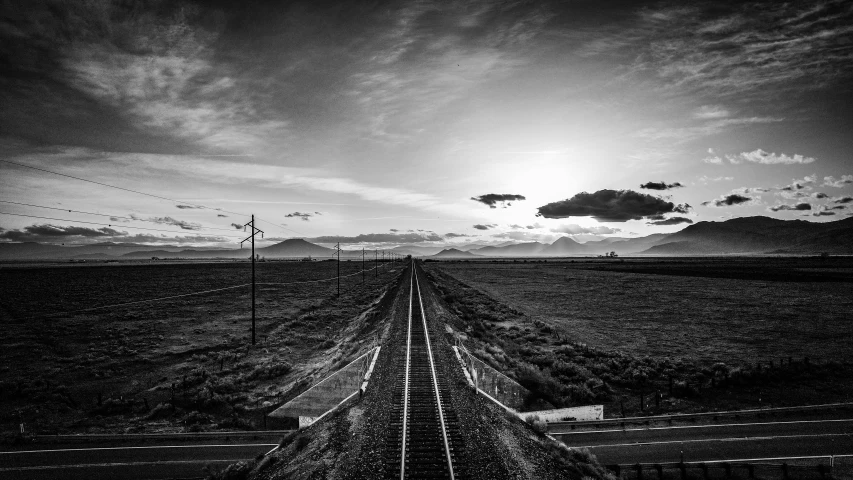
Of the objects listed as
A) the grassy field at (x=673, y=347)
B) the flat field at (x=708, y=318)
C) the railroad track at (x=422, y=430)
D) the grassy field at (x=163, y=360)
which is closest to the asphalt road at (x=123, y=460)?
the grassy field at (x=163, y=360)

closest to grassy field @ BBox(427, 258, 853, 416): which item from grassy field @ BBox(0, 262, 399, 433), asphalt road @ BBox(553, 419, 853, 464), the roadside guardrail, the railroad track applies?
the roadside guardrail

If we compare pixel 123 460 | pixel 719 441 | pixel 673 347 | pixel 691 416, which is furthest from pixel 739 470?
pixel 123 460

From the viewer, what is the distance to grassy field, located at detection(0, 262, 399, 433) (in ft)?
66.4

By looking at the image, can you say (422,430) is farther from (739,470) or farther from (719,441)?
(719,441)

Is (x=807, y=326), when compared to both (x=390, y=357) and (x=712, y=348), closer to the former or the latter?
(x=712, y=348)

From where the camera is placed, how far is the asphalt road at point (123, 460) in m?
14.6

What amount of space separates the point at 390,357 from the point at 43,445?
17.1m

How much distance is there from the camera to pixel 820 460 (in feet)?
49.8

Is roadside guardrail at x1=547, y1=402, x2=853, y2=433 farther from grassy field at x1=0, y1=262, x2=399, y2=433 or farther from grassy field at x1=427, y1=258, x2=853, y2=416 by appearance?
grassy field at x1=0, y1=262, x2=399, y2=433

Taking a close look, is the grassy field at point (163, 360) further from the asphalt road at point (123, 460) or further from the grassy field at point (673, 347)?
the grassy field at point (673, 347)

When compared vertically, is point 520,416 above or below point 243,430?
above

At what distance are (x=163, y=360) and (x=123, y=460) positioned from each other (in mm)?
16528

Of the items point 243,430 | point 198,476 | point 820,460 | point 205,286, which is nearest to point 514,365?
point 820,460

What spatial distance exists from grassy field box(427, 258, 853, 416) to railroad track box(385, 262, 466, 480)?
6.74m
